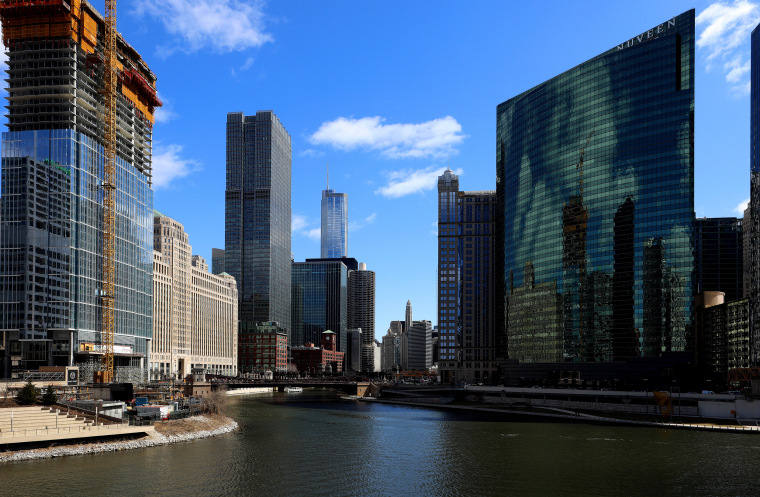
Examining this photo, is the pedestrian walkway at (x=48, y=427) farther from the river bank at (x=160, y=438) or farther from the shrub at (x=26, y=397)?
the shrub at (x=26, y=397)

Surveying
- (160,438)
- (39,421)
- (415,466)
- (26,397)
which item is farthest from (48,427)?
(415,466)

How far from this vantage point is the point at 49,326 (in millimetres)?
198625

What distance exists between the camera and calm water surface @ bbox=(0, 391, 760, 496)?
79.3m

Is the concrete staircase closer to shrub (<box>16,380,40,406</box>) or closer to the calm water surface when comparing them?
shrub (<box>16,380,40,406</box>)

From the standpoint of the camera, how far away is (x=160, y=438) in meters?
110

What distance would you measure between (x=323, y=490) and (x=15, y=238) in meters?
155

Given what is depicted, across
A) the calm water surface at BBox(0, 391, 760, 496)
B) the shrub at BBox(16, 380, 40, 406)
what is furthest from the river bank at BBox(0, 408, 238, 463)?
the shrub at BBox(16, 380, 40, 406)

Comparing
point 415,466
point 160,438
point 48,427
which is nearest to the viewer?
point 415,466

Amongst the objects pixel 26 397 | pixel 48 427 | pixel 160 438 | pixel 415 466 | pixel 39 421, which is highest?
pixel 26 397

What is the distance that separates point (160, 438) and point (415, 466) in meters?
40.5

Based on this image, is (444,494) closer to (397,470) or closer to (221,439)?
(397,470)

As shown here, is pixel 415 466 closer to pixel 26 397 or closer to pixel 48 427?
pixel 48 427

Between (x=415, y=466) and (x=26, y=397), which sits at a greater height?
(x=26, y=397)

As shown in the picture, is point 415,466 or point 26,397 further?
point 26,397
